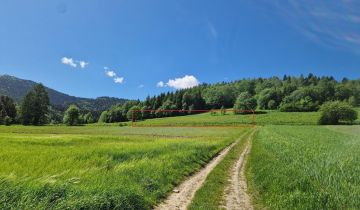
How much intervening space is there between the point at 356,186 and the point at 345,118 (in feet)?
344

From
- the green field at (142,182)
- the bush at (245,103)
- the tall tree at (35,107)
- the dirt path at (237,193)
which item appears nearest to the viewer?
the green field at (142,182)

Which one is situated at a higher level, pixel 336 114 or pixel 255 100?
pixel 255 100

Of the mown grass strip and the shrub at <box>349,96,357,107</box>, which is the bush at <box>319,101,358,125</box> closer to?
the shrub at <box>349,96,357,107</box>

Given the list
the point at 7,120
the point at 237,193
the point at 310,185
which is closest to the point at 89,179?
the point at 237,193

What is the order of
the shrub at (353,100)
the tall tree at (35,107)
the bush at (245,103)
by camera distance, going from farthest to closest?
1. the shrub at (353,100)
2. the bush at (245,103)
3. the tall tree at (35,107)

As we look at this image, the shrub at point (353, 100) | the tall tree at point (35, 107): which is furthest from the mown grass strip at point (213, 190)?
the shrub at point (353, 100)

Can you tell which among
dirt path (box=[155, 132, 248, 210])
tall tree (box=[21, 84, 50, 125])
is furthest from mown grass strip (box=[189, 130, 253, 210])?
tall tree (box=[21, 84, 50, 125])

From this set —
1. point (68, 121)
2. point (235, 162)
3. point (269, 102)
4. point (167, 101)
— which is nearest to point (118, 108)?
point (167, 101)

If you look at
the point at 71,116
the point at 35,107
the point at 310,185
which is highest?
the point at 35,107

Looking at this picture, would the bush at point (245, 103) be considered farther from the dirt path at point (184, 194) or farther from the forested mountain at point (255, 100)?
the dirt path at point (184, 194)

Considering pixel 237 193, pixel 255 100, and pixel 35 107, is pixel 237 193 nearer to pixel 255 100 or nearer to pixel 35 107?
pixel 35 107

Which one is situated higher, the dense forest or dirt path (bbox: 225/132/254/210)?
the dense forest

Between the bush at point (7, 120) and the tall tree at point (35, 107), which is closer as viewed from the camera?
the bush at point (7, 120)

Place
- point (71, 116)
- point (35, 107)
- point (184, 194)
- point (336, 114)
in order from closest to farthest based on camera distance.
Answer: point (184, 194) < point (336, 114) < point (35, 107) < point (71, 116)
